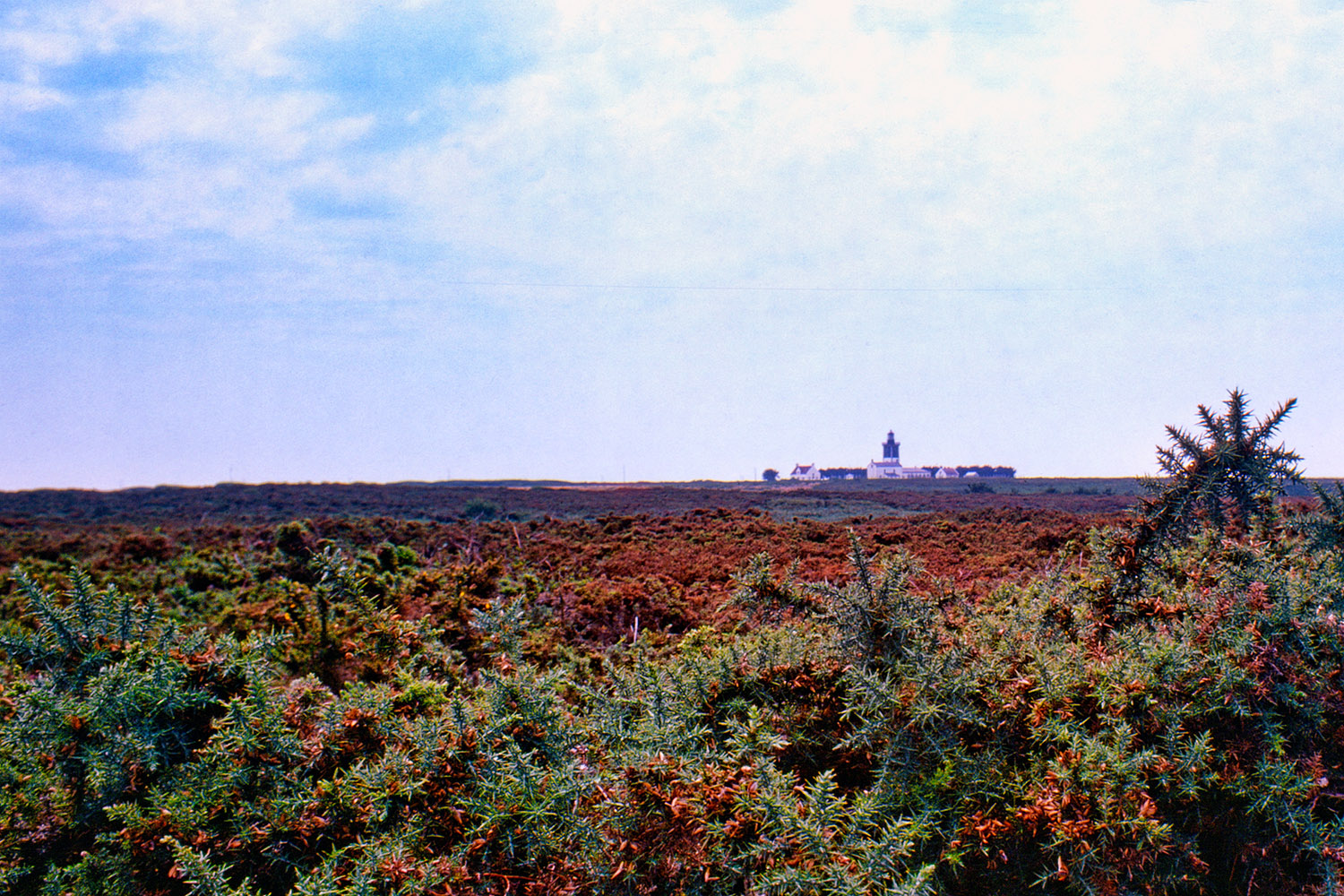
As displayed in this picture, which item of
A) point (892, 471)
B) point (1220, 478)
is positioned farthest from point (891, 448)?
point (1220, 478)

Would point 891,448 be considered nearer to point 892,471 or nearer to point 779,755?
point 892,471

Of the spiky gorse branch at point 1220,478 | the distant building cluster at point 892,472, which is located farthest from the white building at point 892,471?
the spiky gorse branch at point 1220,478

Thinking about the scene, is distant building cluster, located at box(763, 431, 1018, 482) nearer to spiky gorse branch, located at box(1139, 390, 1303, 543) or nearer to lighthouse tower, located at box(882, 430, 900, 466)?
lighthouse tower, located at box(882, 430, 900, 466)

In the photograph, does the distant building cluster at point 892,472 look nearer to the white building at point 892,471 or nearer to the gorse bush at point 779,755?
the white building at point 892,471

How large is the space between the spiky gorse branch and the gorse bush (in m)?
0.01

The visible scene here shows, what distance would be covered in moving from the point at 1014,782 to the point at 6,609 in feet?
28.8

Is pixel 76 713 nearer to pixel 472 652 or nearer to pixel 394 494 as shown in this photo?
pixel 472 652

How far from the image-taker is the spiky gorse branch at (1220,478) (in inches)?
132

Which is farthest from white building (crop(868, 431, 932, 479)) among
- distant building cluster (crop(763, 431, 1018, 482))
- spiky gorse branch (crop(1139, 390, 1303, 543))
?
spiky gorse branch (crop(1139, 390, 1303, 543))

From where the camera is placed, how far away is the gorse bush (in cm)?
258

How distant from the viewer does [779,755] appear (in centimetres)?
317

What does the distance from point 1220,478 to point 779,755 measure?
7.78ft

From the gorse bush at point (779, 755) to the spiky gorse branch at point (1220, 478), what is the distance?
1 cm

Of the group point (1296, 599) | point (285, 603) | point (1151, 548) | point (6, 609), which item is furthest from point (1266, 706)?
point (6, 609)
